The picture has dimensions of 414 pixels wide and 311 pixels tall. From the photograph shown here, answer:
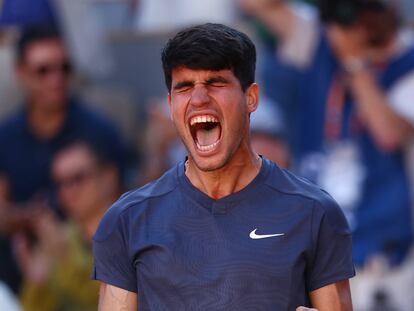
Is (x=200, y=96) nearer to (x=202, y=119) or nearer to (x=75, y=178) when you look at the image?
(x=202, y=119)

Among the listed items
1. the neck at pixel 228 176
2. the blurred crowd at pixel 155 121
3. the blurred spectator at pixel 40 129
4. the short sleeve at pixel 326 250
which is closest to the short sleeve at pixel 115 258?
the neck at pixel 228 176

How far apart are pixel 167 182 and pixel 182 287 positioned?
353 mm

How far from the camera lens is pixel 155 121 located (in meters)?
7.16

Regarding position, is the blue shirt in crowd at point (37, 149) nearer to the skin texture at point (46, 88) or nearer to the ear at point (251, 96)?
the skin texture at point (46, 88)

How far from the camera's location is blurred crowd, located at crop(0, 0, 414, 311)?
19.8 feet

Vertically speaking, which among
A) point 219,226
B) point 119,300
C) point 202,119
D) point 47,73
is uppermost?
point 202,119

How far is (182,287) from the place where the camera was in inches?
126

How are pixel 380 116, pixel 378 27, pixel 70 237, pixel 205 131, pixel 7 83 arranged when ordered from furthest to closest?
pixel 7 83 → pixel 70 237 → pixel 378 27 → pixel 380 116 → pixel 205 131

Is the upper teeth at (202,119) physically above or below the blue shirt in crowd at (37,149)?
above

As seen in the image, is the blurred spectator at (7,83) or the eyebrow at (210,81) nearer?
the eyebrow at (210,81)

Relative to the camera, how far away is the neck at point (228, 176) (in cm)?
335

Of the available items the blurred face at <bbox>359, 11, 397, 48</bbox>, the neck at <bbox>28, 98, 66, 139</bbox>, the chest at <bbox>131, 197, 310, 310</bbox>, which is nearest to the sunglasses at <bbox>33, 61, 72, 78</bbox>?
the neck at <bbox>28, 98, 66, 139</bbox>

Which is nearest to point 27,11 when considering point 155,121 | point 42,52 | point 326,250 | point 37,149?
point 42,52

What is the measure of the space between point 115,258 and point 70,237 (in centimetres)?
360
